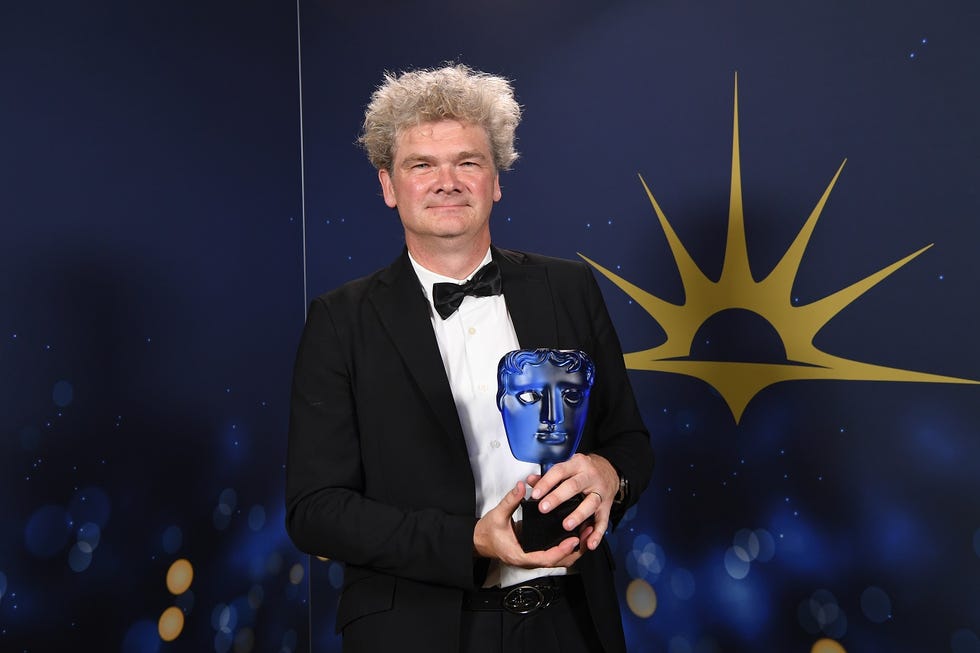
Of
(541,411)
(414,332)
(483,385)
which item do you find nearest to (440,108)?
(414,332)

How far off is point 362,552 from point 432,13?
234 centimetres

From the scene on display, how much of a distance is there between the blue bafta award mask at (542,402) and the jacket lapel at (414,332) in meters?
0.17

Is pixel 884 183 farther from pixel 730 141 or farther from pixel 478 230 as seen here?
pixel 478 230

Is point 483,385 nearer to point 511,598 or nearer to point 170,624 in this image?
point 511,598

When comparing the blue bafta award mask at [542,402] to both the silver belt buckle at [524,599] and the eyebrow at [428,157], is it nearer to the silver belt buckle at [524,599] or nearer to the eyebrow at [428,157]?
the silver belt buckle at [524,599]

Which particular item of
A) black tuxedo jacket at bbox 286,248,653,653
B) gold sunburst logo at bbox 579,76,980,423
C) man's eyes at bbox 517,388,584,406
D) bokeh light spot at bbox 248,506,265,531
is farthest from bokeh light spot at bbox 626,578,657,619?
man's eyes at bbox 517,388,584,406

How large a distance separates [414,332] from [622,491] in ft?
1.63

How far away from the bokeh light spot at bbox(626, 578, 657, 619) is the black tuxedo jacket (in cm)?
119

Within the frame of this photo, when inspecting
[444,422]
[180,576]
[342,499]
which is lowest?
[180,576]

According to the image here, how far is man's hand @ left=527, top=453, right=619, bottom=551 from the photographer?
1455 millimetres

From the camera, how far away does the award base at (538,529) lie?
1445 mm

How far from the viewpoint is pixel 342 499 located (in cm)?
163

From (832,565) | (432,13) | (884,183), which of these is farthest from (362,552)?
(432,13)

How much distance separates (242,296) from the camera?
3229mm
